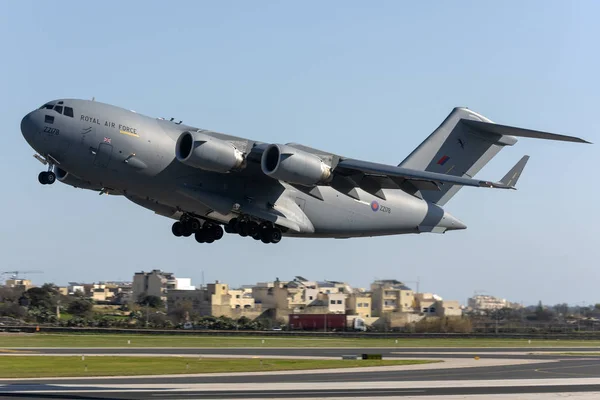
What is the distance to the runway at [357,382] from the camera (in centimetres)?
2181

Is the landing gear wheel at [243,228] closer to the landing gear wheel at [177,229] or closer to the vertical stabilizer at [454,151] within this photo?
the landing gear wheel at [177,229]

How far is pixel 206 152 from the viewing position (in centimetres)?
1977

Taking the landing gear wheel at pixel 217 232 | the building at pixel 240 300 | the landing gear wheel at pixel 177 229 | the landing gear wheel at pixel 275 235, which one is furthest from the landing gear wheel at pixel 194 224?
the building at pixel 240 300

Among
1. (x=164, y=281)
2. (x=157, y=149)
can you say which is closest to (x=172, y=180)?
(x=157, y=149)

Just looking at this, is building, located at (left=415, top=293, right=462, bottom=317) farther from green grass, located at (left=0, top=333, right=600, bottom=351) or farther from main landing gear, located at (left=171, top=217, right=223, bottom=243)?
main landing gear, located at (left=171, top=217, right=223, bottom=243)

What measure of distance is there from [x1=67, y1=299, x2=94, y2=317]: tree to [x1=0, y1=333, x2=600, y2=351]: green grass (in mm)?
13499

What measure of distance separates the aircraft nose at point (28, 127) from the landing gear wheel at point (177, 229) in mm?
4799

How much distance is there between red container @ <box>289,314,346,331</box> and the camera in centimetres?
5775

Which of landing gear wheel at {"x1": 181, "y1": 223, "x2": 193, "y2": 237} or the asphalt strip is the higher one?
landing gear wheel at {"x1": 181, "y1": 223, "x2": 193, "y2": 237}

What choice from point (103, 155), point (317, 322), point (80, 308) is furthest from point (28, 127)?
point (80, 308)

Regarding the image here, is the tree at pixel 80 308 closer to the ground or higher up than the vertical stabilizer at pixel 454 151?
closer to the ground

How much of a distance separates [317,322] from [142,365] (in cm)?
2835

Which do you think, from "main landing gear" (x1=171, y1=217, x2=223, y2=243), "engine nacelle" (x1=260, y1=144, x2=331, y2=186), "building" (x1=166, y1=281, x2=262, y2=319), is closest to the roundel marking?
"engine nacelle" (x1=260, y1=144, x2=331, y2=186)

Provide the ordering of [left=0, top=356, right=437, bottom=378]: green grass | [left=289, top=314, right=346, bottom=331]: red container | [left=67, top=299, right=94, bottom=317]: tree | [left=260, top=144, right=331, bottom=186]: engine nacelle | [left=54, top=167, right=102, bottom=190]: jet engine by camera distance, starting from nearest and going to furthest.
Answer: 1. [left=260, top=144, right=331, bottom=186]: engine nacelle
2. [left=54, top=167, right=102, bottom=190]: jet engine
3. [left=0, top=356, right=437, bottom=378]: green grass
4. [left=289, top=314, right=346, bottom=331]: red container
5. [left=67, top=299, right=94, bottom=317]: tree
